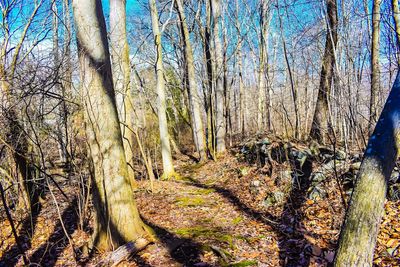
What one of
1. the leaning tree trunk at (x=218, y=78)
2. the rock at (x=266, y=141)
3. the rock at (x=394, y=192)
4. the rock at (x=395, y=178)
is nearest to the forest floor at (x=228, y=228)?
the rock at (x=394, y=192)

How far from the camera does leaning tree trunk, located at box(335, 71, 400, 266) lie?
2332 mm

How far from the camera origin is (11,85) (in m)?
4.67

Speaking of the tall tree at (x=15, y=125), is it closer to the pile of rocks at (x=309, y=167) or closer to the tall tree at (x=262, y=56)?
the pile of rocks at (x=309, y=167)

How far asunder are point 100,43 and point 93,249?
3038 millimetres

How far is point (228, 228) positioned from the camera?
4570 millimetres

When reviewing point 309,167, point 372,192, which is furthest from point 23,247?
point 309,167

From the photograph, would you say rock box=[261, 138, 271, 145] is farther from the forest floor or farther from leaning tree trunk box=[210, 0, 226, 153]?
leaning tree trunk box=[210, 0, 226, 153]

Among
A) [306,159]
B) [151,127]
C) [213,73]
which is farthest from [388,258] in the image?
[151,127]

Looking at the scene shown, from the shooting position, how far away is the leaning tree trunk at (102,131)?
12.4 feet

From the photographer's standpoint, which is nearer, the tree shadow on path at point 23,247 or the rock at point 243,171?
the tree shadow on path at point 23,247

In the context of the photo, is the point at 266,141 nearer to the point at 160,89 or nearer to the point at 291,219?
the point at 291,219

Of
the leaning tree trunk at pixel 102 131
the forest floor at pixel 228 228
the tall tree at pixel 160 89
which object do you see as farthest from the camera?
the tall tree at pixel 160 89

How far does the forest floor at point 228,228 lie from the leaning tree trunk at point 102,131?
488 millimetres

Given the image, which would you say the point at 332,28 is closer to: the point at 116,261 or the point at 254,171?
the point at 254,171
